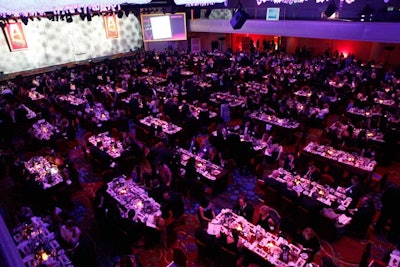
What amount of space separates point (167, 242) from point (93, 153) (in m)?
3.77

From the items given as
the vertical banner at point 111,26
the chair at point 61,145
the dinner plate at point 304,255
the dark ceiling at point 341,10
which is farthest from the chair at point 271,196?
the vertical banner at point 111,26

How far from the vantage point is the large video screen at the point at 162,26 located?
941 inches

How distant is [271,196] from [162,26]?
19859 mm

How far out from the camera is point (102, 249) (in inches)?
279

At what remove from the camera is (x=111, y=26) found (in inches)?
980

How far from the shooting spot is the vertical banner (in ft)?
80.4

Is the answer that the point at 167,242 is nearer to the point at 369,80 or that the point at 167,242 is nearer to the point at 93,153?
the point at 93,153

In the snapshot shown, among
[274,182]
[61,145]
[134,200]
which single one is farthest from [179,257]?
[61,145]

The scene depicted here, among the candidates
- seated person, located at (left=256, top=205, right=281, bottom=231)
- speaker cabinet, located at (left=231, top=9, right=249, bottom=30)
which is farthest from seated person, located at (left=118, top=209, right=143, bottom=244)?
speaker cabinet, located at (left=231, top=9, right=249, bottom=30)

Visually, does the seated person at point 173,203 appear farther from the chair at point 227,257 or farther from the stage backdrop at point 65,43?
the stage backdrop at point 65,43

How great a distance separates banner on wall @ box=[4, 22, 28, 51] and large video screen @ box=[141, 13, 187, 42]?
8.35 m

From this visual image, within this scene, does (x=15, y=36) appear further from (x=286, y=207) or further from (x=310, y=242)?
(x=310, y=242)

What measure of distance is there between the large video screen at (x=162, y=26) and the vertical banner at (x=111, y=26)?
2.71 meters

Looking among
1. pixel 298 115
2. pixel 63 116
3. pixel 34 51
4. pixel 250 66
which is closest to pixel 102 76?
pixel 63 116
